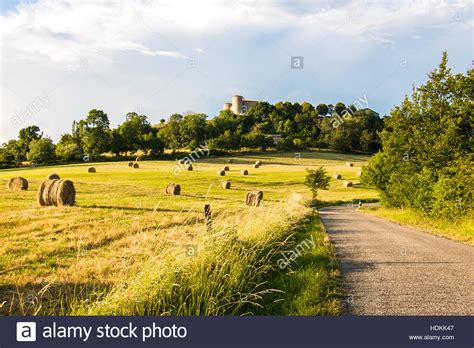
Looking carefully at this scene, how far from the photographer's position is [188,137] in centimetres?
9838

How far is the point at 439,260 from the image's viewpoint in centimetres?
964

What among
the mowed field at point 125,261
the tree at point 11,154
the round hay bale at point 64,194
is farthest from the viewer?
the tree at point 11,154

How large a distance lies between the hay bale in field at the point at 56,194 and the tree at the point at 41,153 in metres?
62.8

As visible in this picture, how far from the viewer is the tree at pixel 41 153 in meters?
75.8

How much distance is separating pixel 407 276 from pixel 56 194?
1837 centimetres

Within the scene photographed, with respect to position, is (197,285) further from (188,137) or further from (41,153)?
(188,137)

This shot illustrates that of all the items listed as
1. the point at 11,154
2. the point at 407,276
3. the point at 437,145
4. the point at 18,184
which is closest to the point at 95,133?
the point at 11,154

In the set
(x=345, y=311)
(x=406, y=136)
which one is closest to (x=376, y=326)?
(x=345, y=311)

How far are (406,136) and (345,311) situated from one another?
71.1ft

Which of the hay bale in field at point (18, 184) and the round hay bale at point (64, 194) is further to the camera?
the hay bale in field at point (18, 184)

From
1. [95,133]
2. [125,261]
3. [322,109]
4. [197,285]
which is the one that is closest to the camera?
[197,285]

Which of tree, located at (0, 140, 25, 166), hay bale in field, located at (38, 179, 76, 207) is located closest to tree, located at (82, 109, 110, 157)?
tree, located at (0, 140, 25, 166)

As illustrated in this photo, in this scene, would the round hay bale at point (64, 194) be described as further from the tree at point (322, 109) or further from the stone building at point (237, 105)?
the stone building at point (237, 105)

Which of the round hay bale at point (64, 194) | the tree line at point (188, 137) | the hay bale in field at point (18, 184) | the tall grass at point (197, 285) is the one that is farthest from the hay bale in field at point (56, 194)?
the tree line at point (188, 137)
